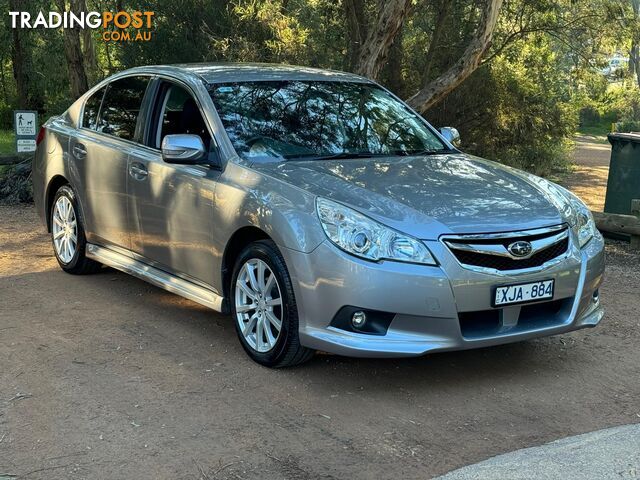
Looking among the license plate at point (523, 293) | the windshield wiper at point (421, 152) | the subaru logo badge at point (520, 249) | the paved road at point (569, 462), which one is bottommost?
the paved road at point (569, 462)

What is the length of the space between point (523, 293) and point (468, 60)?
26.2 feet

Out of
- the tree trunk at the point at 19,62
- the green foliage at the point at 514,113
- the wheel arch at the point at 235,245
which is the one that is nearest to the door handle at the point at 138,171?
the wheel arch at the point at 235,245

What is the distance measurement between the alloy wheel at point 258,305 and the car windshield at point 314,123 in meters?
0.77

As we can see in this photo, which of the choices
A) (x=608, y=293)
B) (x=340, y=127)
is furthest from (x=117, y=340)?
(x=608, y=293)

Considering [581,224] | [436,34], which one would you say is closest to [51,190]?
[581,224]

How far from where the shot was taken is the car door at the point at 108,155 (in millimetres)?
6602

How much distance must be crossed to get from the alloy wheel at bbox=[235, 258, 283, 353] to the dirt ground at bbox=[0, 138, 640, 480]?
19 cm

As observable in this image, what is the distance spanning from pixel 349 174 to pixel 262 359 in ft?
3.95

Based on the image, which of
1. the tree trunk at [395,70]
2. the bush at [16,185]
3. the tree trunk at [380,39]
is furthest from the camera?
the tree trunk at [395,70]

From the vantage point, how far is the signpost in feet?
39.0

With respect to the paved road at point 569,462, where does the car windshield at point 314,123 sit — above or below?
above

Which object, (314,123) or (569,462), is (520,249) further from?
(314,123)

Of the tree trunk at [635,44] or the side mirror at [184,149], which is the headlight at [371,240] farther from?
the tree trunk at [635,44]

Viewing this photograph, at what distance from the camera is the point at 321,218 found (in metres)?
4.84
